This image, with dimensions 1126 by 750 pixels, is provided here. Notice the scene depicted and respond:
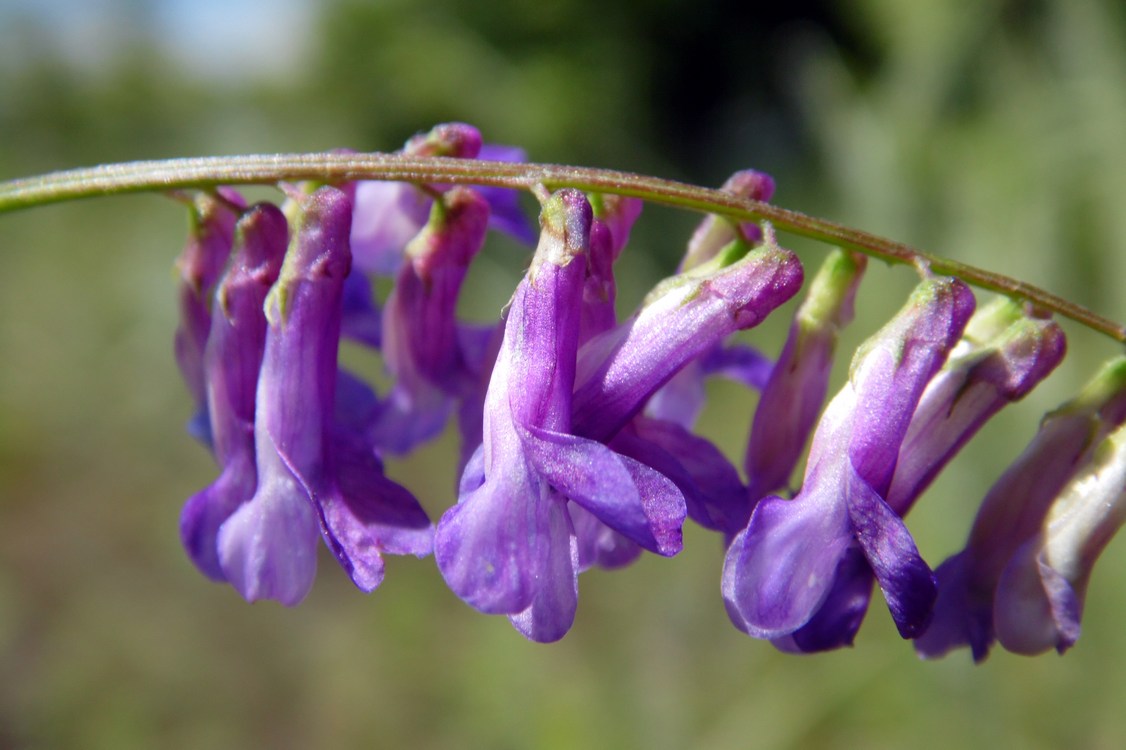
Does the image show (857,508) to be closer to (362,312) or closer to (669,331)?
(669,331)

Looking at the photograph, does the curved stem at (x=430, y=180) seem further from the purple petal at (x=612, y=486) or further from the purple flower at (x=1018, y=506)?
the purple petal at (x=612, y=486)

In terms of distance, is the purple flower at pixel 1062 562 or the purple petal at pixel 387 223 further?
the purple petal at pixel 387 223

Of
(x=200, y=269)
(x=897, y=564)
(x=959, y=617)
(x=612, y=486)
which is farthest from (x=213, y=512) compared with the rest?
(x=959, y=617)

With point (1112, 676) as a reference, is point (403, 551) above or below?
above

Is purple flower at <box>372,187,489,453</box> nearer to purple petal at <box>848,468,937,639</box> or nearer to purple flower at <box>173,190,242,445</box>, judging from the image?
purple flower at <box>173,190,242,445</box>

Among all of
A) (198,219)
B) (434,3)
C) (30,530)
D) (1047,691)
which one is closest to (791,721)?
(1047,691)

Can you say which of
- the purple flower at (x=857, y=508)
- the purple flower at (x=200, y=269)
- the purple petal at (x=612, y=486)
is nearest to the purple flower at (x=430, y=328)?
the purple flower at (x=200, y=269)

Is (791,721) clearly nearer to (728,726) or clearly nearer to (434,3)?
(728,726)

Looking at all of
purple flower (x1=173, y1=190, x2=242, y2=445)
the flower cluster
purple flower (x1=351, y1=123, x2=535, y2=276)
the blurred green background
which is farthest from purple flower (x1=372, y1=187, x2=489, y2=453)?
the blurred green background

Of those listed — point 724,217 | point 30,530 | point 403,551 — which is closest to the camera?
point 403,551
